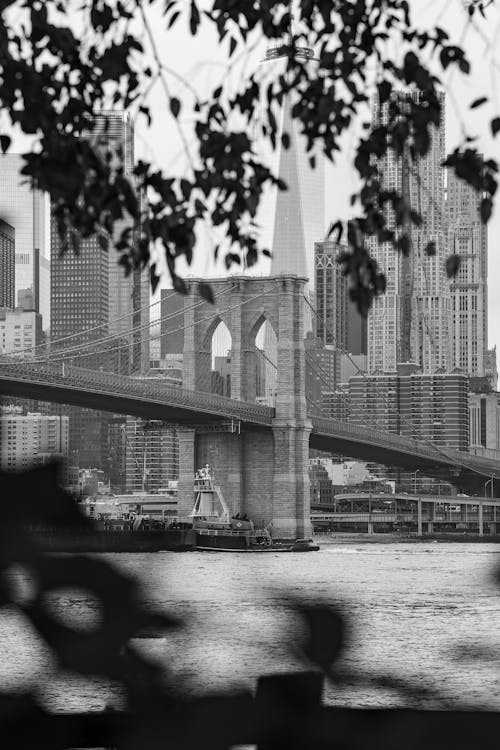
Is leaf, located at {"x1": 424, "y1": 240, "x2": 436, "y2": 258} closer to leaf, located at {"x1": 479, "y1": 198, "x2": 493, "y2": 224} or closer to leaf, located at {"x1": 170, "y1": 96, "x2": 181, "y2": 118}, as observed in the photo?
leaf, located at {"x1": 479, "y1": 198, "x2": 493, "y2": 224}

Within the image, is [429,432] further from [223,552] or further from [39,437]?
[39,437]

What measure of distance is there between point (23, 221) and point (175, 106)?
6.51 feet

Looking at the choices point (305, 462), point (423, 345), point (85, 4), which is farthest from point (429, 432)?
point (85, 4)

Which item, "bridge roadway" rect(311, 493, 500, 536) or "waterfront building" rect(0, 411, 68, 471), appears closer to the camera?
"waterfront building" rect(0, 411, 68, 471)

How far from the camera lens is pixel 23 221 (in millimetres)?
1196

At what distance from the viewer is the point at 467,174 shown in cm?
295

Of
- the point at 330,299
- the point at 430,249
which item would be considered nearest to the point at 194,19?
the point at 430,249

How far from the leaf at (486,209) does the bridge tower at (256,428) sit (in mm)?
58594

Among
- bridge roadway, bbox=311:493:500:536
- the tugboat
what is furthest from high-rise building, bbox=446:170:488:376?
the tugboat

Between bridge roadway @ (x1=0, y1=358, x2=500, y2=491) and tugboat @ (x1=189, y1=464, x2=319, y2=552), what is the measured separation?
3.40 m

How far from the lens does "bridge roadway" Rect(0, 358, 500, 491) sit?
5100 cm

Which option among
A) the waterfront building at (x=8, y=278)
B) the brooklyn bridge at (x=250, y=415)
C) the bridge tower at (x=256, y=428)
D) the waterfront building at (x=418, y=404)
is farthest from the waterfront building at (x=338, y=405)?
the waterfront building at (x=8, y=278)

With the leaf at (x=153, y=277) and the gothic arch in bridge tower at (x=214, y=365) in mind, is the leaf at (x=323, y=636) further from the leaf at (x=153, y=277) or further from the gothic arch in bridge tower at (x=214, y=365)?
the gothic arch in bridge tower at (x=214, y=365)

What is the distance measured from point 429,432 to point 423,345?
48975mm
